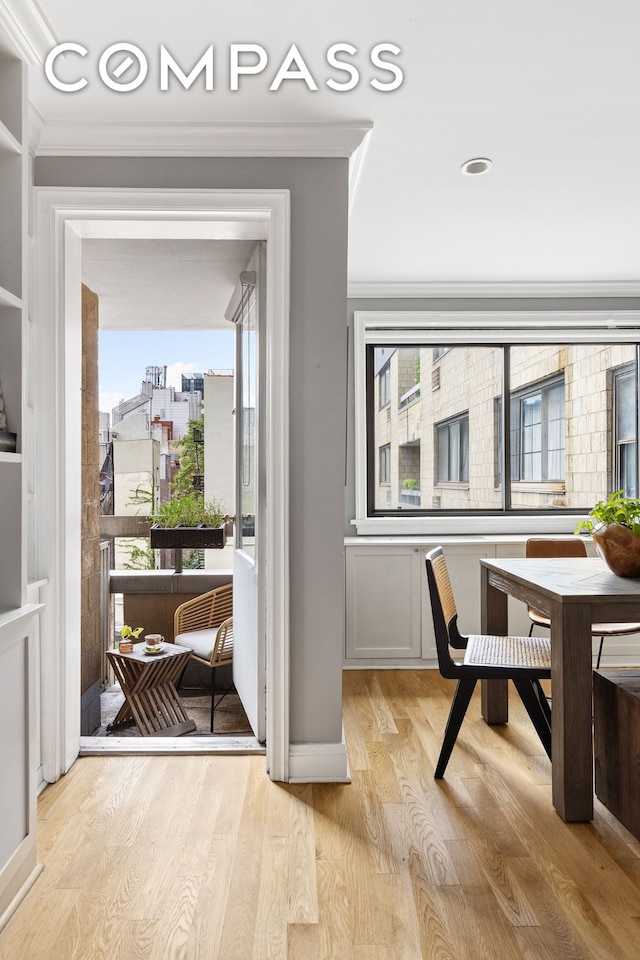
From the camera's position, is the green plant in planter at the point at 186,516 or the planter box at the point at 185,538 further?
the green plant in planter at the point at 186,516

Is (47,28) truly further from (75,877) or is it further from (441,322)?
Result: (441,322)

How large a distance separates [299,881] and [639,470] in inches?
150

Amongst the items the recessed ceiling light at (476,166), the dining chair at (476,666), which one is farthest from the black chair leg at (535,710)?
the recessed ceiling light at (476,166)

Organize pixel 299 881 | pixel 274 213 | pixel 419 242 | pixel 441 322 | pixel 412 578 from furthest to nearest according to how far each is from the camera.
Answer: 1. pixel 441 322
2. pixel 412 578
3. pixel 419 242
4. pixel 274 213
5. pixel 299 881

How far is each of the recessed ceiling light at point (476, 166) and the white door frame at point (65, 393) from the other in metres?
0.84

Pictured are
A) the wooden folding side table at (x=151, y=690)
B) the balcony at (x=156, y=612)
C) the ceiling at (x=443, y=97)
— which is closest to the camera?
the ceiling at (x=443, y=97)

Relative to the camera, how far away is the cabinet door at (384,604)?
4.23 metres

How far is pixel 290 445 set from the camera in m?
2.64

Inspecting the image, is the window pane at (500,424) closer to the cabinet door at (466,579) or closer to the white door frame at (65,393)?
the cabinet door at (466,579)

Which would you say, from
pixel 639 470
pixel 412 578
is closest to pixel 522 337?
pixel 639 470

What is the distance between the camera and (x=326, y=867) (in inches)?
80.0

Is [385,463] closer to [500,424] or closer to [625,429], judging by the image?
[500,424]

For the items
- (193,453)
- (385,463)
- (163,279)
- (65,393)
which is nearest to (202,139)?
(65,393)

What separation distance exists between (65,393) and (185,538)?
243 centimetres
